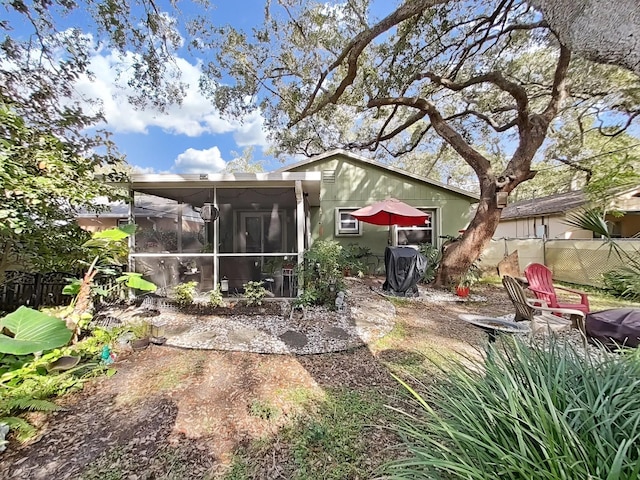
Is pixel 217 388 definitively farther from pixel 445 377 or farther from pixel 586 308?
pixel 586 308

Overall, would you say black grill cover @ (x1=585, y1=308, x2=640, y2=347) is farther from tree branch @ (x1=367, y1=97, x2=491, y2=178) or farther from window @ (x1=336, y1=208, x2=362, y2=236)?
window @ (x1=336, y1=208, x2=362, y2=236)

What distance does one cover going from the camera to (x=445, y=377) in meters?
1.81

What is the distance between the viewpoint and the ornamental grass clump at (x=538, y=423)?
44.3 inches

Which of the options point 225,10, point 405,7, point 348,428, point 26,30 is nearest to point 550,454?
point 348,428

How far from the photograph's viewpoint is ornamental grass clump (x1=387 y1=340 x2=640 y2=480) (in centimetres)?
112

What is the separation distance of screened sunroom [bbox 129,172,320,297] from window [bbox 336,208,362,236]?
436cm

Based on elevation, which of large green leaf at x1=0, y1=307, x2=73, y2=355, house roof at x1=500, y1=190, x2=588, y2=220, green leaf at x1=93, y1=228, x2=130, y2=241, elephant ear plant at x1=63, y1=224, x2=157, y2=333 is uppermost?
house roof at x1=500, y1=190, x2=588, y2=220

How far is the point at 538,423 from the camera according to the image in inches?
49.4

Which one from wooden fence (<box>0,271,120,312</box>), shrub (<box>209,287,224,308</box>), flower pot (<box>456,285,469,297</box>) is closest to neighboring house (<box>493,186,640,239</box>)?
flower pot (<box>456,285,469,297</box>)

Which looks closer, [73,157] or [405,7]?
[73,157]

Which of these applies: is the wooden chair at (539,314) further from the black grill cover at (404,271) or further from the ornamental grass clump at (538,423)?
the black grill cover at (404,271)

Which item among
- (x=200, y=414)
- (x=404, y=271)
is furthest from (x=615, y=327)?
(x=404, y=271)

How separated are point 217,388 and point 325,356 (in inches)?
56.7

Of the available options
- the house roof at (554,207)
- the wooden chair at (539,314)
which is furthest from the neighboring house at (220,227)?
the house roof at (554,207)
